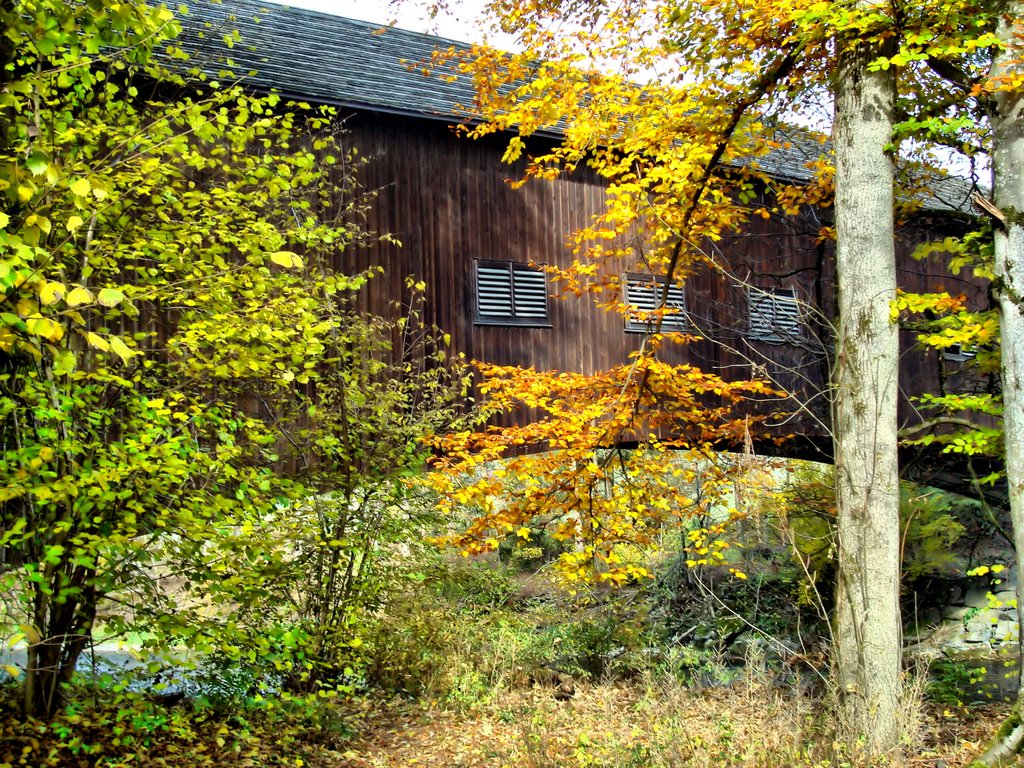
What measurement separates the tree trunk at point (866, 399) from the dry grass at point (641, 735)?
47 cm

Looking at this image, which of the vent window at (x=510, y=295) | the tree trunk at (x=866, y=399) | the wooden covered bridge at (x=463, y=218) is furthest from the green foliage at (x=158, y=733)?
the vent window at (x=510, y=295)

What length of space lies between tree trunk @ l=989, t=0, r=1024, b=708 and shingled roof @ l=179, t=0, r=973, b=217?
3.30 metres

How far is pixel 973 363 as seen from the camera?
7.37 metres

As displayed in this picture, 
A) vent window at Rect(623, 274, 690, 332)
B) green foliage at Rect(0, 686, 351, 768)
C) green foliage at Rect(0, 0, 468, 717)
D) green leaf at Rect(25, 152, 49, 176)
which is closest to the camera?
green leaf at Rect(25, 152, 49, 176)

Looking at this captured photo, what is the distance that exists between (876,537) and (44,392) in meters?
5.18

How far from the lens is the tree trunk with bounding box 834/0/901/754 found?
5.98 m

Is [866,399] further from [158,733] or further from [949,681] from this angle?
[158,733]

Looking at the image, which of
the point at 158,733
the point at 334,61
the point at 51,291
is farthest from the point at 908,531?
the point at 51,291

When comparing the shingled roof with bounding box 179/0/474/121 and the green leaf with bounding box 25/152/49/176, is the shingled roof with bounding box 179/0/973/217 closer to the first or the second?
the shingled roof with bounding box 179/0/474/121

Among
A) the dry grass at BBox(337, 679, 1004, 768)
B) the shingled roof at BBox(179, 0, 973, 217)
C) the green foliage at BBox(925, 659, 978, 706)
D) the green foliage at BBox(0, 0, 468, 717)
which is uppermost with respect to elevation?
the shingled roof at BBox(179, 0, 973, 217)

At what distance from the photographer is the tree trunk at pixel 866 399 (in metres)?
5.98

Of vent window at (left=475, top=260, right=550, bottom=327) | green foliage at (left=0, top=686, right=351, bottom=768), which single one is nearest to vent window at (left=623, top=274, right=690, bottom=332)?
vent window at (left=475, top=260, right=550, bottom=327)

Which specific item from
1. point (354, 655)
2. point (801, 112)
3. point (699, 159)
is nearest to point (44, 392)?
point (354, 655)

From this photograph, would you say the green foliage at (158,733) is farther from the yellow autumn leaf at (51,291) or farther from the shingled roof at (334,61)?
the shingled roof at (334,61)
